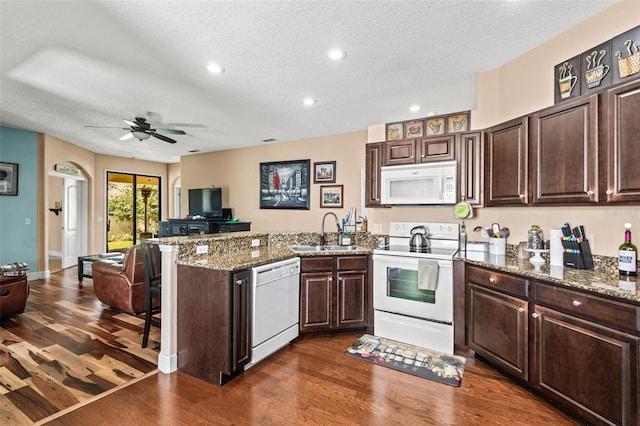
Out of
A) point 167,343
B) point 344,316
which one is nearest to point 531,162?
point 344,316

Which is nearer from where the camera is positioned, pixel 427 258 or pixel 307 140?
pixel 427 258

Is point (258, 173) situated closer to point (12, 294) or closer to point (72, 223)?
point (12, 294)

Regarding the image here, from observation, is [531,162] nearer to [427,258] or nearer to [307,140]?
[427,258]

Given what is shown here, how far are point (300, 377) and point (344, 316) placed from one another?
938 millimetres

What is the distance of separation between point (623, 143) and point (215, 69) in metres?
3.33

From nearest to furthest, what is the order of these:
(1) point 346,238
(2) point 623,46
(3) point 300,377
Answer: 1. (2) point 623,46
2. (3) point 300,377
3. (1) point 346,238

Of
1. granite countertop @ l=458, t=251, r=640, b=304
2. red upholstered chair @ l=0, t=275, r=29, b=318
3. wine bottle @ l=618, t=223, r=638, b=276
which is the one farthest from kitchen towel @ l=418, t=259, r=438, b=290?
red upholstered chair @ l=0, t=275, r=29, b=318

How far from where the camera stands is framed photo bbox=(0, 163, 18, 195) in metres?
5.24

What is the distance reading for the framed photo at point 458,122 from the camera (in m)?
3.32

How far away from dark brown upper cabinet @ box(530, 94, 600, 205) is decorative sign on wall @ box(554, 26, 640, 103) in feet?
0.71

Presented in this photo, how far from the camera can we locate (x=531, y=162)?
8.27 feet

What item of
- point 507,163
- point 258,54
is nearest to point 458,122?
point 507,163

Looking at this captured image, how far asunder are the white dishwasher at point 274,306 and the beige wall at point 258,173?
103 inches

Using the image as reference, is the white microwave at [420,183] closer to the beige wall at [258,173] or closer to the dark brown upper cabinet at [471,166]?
the dark brown upper cabinet at [471,166]
